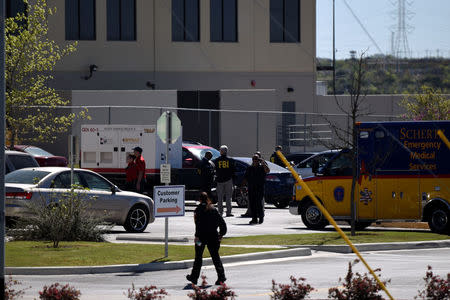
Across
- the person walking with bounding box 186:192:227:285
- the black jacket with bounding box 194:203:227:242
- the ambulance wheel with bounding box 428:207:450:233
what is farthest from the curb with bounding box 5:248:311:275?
the ambulance wheel with bounding box 428:207:450:233

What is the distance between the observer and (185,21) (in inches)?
1900

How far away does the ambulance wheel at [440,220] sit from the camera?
73.3 ft

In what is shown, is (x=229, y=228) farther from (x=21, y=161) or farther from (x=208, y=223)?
(x=208, y=223)

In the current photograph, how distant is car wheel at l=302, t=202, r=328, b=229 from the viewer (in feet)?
80.1

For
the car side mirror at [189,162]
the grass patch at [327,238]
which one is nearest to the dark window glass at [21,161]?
the car side mirror at [189,162]

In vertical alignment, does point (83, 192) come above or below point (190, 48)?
below

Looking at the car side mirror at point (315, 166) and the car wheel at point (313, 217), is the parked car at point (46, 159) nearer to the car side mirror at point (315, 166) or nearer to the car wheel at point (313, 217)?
the car wheel at point (313, 217)

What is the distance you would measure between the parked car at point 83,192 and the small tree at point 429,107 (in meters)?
27.7

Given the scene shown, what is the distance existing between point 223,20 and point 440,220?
Answer: 92.7ft

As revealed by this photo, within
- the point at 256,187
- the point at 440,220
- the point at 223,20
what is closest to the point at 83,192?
the point at 256,187

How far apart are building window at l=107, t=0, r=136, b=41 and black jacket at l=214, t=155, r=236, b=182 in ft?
70.9

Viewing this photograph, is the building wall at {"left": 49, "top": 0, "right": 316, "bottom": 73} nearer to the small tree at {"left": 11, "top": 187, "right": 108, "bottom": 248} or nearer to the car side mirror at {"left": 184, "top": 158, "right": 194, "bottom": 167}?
the car side mirror at {"left": 184, "top": 158, "right": 194, "bottom": 167}

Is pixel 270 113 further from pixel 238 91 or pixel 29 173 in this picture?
pixel 29 173

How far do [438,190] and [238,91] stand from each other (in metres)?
24.5
